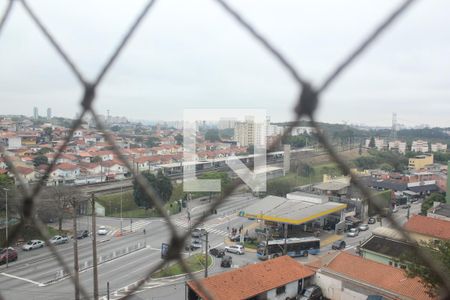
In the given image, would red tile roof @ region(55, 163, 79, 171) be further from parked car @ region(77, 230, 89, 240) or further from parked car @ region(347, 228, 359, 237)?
parked car @ region(347, 228, 359, 237)

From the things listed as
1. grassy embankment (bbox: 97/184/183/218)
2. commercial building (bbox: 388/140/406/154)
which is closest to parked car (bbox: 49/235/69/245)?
grassy embankment (bbox: 97/184/183/218)

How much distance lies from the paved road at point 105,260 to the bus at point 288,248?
1.13ft

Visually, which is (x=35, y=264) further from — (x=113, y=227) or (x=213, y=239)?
(x=213, y=239)

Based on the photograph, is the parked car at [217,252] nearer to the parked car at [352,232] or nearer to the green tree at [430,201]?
the parked car at [352,232]

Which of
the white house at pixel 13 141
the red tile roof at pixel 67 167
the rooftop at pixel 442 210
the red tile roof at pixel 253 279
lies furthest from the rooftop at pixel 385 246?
the white house at pixel 13 141

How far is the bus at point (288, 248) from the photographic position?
6.22 meters

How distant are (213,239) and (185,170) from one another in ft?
13.9

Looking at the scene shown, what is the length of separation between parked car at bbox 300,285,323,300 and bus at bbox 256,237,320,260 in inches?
57.2

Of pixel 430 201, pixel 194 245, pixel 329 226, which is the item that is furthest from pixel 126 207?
pixel 430 201

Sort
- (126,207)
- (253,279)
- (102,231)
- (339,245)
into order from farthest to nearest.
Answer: (126,207) → (102,231) → (339,245) → (253,279)

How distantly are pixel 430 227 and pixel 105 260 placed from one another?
5.05 metres

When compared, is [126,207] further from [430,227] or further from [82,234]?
[430,227]

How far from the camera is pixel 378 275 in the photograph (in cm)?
433

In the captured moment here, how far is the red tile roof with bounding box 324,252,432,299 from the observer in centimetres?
396
